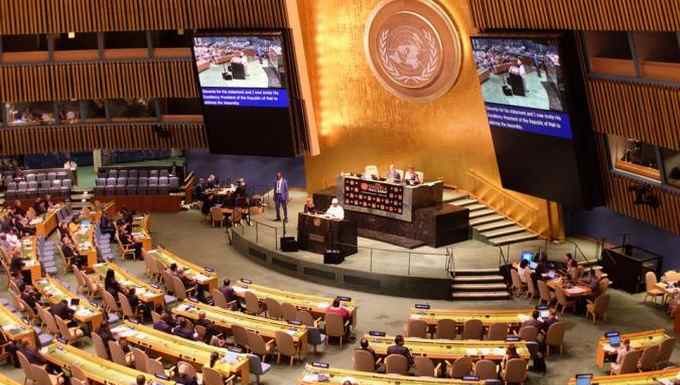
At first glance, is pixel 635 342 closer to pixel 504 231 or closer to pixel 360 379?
pixel 360 379

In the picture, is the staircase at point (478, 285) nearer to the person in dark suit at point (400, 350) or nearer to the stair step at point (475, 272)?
the stair step at point (475, 272)

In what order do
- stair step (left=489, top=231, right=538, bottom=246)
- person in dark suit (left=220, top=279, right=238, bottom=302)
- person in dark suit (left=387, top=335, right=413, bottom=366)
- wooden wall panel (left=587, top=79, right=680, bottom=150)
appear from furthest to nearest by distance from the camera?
1. stair step (left=489, top=231, right=538, bottom=246)
2. person in dark suit (left=220, top=279, right=238, bottom=302)
3. wooden wall panel (left=587, top=79, right=680, bottom=150)
4. person in dark suit (left=387, top=335, right=413, bottom=366)

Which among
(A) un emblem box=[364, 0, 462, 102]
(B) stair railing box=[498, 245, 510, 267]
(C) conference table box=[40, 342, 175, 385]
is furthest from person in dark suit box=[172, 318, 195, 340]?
(A) un emblem box=[364, 0, 462, 102]

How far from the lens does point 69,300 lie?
20109 millimetres

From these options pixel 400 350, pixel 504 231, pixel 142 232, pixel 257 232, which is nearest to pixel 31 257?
pixel 142 232

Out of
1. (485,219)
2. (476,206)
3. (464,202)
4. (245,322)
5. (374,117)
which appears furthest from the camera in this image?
(374,117)

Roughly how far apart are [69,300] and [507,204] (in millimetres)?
12118

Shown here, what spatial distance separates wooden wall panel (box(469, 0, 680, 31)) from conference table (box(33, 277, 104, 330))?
11.3 meters

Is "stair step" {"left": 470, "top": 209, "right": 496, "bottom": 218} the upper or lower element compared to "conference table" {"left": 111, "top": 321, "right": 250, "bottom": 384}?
upper

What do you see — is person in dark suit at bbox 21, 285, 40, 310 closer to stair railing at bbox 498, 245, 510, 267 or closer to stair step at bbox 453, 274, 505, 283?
stair step at bbox 453, 274, 505, 283

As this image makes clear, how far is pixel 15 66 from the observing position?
98.9 ft

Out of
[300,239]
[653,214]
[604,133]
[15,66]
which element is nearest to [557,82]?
[604,133]

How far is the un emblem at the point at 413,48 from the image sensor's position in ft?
84.3

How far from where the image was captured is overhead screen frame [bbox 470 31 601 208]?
69.6ft
